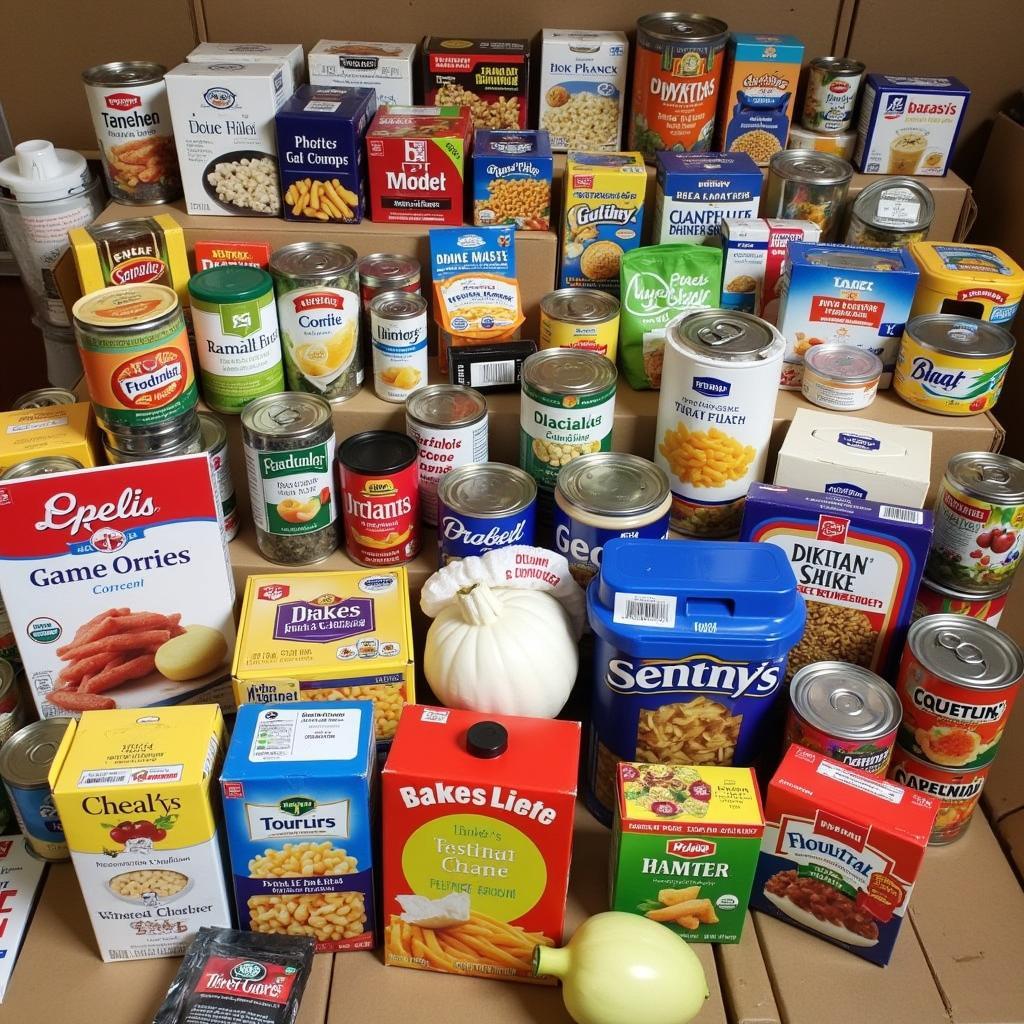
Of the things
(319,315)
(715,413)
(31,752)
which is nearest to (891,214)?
(715,413)

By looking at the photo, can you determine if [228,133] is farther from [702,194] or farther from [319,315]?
[702,194]

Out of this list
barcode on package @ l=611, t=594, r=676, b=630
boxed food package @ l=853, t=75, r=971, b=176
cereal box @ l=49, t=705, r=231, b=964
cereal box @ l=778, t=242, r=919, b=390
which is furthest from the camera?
boxed food package @ l=853, t=75, r=971, b=176

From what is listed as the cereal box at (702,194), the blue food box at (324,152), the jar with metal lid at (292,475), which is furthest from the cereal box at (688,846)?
the blue food box at (324,152)

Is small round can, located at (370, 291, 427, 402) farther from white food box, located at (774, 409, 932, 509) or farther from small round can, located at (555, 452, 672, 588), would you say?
white food box, located at (774, 409, 932, 509)

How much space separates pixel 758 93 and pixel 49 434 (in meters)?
1.41

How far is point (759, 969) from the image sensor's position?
4.42 ft

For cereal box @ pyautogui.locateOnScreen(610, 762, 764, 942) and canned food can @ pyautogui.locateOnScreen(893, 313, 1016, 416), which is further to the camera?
canned food can @ pyautogui.locateOnScreen(893, 313, 1016, 416)

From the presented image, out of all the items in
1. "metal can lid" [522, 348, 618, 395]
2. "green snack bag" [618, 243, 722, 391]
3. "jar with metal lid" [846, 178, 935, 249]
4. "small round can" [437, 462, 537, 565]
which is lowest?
"small round can" [437, 462, 537, 565]

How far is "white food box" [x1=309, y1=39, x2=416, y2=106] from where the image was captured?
1896mm

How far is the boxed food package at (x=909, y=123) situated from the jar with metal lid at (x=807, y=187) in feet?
0.36

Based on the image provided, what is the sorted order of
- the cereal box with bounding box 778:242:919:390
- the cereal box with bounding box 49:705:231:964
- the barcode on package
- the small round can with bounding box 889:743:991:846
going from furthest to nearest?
the cereal box with bounding box 778:242:919:390 → the small round can with bounding box 889:743:991:846 → the barcode on package → the cereal box with bounding box 49:705:231:964

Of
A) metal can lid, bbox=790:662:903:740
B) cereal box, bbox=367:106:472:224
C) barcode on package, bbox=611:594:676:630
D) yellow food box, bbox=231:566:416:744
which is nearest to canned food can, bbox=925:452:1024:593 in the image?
metal can lid, bbox=790:662:903:740

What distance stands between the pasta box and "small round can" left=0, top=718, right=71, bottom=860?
3.27 ft

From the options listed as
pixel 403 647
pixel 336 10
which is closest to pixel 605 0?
pixel 336 10
